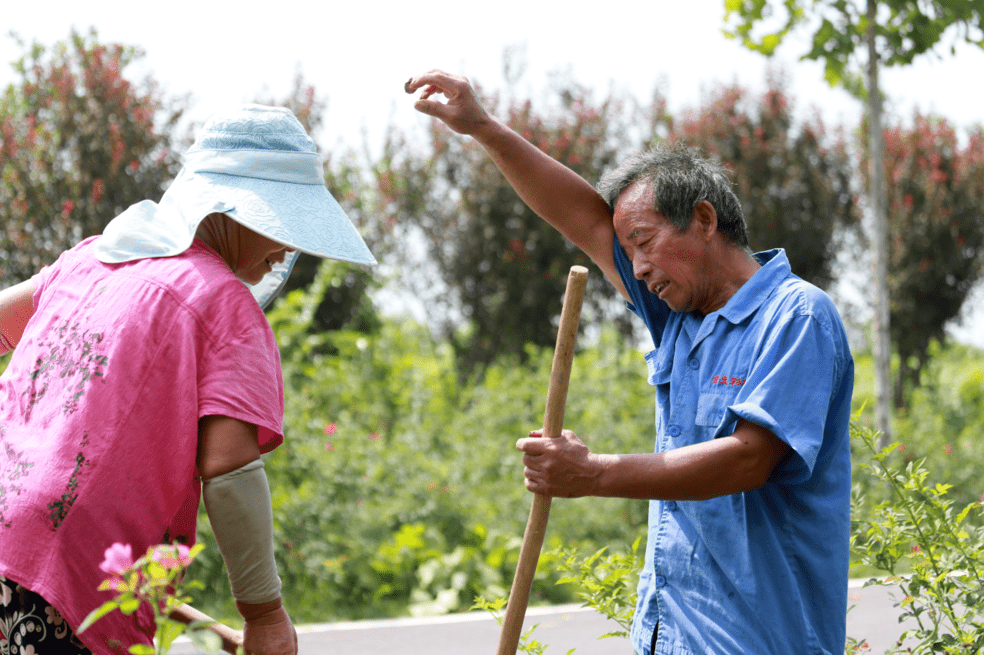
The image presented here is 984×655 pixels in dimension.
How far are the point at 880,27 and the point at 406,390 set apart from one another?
476 cm

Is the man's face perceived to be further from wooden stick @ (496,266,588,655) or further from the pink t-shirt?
the pink t-shirt

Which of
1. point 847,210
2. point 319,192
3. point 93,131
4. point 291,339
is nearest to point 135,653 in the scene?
point 319,192

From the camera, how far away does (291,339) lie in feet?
22.4

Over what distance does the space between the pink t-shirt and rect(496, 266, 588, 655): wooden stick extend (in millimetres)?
606

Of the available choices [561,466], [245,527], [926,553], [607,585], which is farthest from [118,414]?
[926,553]

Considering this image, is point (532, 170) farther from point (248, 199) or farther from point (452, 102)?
point (248, 199)

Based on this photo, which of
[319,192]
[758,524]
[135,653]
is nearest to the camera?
[135,653]

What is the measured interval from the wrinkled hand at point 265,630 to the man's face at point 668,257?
3.61 feet

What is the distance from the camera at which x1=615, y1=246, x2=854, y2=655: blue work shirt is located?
5.57 feet

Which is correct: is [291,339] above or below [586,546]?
above

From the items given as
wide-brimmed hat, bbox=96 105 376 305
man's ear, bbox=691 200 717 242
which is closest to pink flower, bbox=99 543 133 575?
wide-brimmed hat, bbox=96 105 376 305

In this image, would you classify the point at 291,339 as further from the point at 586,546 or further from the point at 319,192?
the point at 319,192

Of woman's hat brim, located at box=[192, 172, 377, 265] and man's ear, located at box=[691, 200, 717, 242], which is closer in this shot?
woman's hat brim, located at box=[192, 172, 377, 265]

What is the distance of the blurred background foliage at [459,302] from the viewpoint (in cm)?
536
